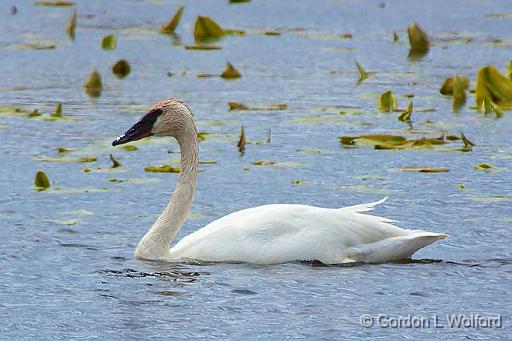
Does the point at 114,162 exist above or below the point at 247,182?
above

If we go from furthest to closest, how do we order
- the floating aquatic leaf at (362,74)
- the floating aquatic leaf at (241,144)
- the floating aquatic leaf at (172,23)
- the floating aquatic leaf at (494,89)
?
the floating aquatic leaf at (172,23) → the floating aquatic leaf at (362,74) → the floating aquatic leaf at (494,89) → the floating aquatic leaf at (241,144)

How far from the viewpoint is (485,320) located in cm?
872

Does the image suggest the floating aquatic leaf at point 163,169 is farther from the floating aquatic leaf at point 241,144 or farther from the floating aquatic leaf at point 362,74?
the floating aquatic leaf at point 362,74

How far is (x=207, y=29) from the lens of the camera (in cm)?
2283

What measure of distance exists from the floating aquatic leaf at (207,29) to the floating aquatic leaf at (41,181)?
1042 cm

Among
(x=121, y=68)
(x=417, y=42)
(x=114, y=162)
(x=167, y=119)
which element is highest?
(x=417, y=42)

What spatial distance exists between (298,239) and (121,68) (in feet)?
32.7

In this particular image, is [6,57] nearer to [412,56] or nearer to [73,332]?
[412,56]

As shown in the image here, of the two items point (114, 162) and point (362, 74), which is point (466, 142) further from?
point (362, 74)

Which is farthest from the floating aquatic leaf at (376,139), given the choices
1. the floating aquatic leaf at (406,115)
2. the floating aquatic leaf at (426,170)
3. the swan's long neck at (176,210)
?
the swan's long neck at (176,210)

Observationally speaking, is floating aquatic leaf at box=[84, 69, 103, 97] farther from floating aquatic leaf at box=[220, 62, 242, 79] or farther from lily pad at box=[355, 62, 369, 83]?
lily pad at box=[355, 62, 369, 83]

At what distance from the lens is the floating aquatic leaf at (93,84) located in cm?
1795

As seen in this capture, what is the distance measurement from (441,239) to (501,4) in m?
17.7

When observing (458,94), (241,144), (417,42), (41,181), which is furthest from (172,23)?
(41,181)
